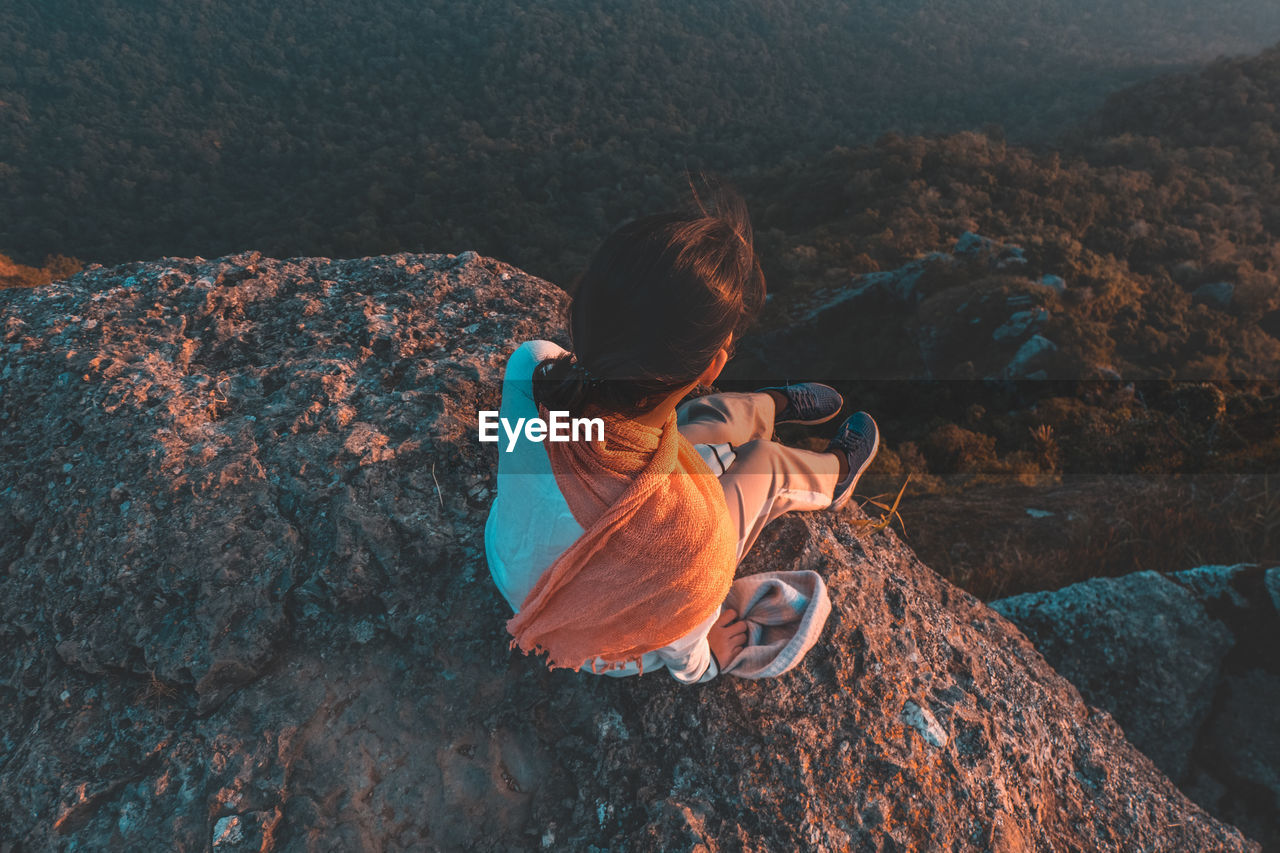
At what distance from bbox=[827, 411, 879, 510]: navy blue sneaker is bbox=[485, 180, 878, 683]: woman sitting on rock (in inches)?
33.9

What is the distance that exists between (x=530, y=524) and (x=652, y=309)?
577 millimetres

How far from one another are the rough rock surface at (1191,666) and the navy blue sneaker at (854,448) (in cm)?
122

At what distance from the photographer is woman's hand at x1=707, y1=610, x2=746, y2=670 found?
1755 mm

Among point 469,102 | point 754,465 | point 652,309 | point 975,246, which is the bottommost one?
point 469,102

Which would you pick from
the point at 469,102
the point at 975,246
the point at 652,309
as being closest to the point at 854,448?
the point at 652,309

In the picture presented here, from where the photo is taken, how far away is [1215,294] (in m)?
12.5

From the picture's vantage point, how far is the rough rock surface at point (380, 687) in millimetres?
1557

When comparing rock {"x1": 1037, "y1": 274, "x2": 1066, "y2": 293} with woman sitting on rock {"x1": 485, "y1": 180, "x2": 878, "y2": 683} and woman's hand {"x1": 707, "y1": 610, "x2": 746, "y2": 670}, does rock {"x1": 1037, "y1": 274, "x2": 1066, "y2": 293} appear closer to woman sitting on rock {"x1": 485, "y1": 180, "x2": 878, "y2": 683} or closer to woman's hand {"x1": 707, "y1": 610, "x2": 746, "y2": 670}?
woman's hand {"x1": 707, "y1": 610, "x2": 746, "y2": 670}

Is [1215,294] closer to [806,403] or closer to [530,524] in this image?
[806,403]

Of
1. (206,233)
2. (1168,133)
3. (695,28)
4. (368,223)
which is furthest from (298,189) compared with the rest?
(1168,133)

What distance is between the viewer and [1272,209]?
57.2 ft

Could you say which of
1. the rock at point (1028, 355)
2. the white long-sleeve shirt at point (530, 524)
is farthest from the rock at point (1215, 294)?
the white long-sleeve shirt at point (530, 524)

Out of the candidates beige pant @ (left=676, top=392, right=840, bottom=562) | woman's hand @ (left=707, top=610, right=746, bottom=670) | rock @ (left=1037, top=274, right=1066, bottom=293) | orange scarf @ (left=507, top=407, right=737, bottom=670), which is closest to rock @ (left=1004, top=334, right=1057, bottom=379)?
rock @ (left=1037, top=274, right=1066, bottom=293)

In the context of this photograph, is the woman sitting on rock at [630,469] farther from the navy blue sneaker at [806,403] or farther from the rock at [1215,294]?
the rock at [1215,294]
